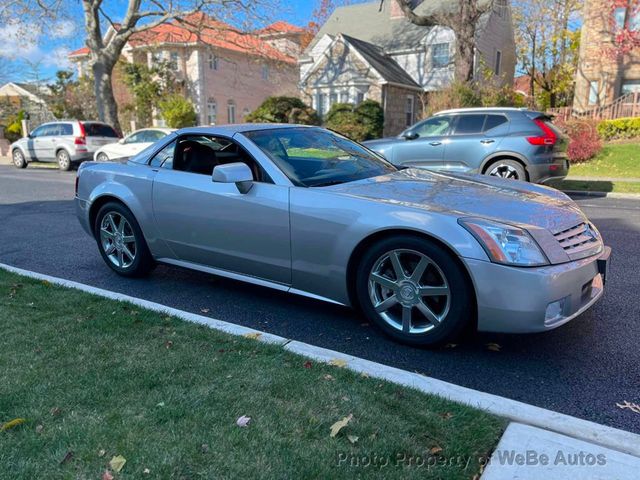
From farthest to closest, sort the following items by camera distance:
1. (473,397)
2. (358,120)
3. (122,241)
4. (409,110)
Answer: (409,110) < (358,120) < (122,241) < (473,397)

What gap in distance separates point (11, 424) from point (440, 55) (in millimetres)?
30773

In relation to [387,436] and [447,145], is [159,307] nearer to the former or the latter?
[387,436]

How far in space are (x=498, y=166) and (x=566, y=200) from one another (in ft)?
19.5

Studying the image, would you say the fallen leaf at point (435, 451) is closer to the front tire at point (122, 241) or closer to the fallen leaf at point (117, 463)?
the fallen leaf at point (117, 463)

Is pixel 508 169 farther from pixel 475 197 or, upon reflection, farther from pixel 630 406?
pixel 630 406

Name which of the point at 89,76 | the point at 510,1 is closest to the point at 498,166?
the point at 510,1

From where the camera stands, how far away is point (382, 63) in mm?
28609

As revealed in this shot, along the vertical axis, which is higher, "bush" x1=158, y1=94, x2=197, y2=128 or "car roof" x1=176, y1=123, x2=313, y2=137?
"bush" x1=158, y1=94, x2=197, y2=128

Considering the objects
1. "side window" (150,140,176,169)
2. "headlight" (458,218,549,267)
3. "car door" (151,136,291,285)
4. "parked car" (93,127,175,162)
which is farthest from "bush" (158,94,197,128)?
"headlight" (458,218,549,267)

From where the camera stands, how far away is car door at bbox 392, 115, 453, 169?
33.8 feet

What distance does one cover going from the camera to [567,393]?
9.75 feet

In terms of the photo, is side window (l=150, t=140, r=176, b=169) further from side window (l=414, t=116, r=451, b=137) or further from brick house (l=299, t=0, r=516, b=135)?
brick house (l=299, t=0, r=516, b=135)

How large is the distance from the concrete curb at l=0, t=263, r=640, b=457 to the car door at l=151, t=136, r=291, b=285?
23.7 inches

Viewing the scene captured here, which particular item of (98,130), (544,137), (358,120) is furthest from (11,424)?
(358,120)
